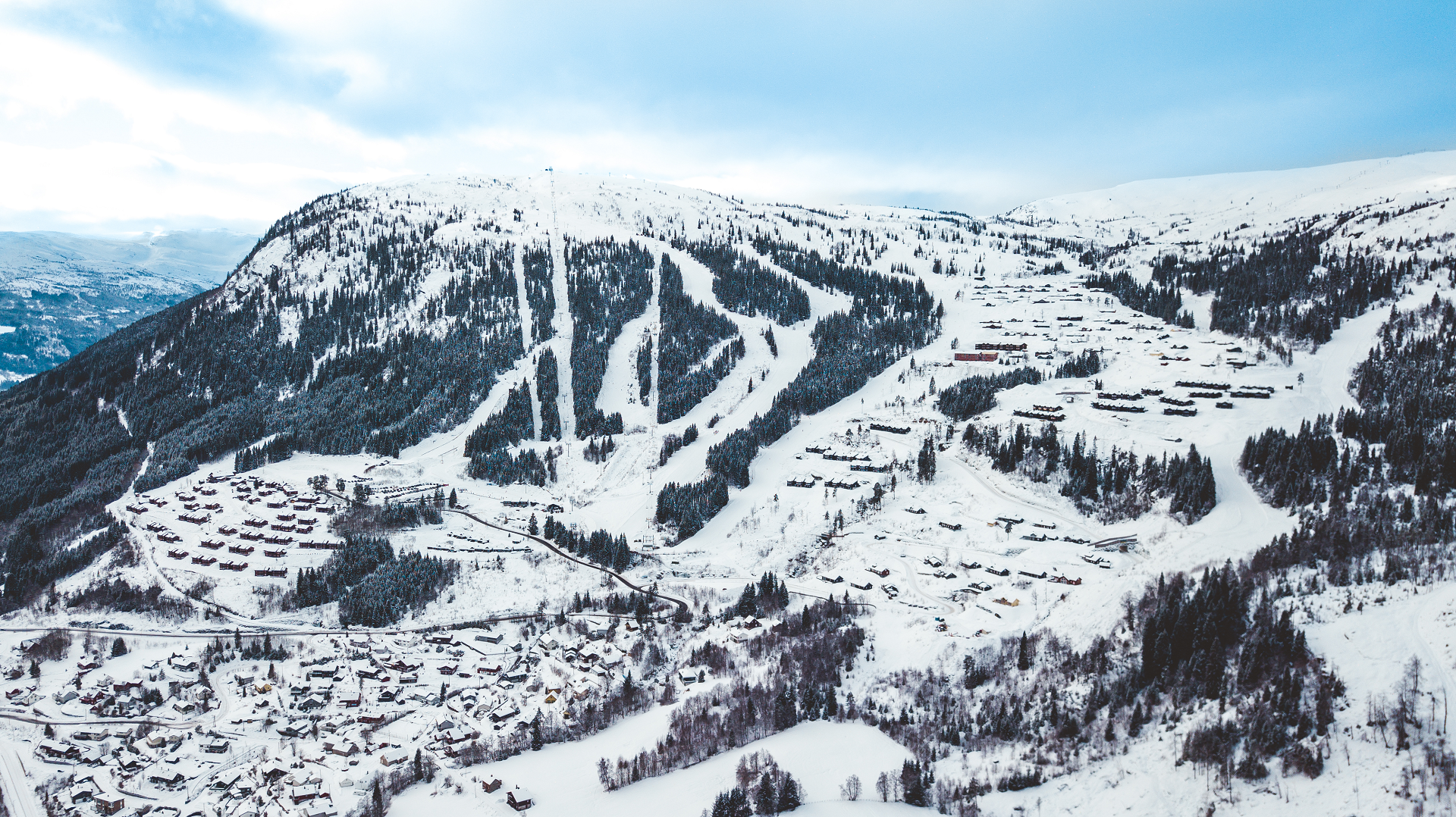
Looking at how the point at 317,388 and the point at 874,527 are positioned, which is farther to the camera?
the point at 317,388

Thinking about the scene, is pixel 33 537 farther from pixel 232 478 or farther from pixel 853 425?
pixel 853 425

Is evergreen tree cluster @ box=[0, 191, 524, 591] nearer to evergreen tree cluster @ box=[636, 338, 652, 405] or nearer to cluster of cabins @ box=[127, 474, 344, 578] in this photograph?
cluster of cabins @ box=[127, 474, 344, 578]

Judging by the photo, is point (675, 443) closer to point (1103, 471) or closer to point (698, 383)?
point (698, 383)

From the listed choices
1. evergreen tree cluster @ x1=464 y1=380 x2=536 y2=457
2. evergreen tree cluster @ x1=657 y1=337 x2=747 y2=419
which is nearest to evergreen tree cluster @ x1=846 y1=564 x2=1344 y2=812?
evergreen tree cluster @ x1=464 y1=380 x2=536 y2=457

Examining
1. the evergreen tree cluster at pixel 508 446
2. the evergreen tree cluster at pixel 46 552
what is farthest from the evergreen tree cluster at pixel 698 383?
the evergreen tree cluster at pixel 46 552

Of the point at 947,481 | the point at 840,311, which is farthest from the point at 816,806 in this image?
the point at 840,311

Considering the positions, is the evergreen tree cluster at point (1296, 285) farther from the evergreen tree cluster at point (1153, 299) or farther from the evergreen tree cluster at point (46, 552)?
the evergreen tree cluster at point (46, 552)
